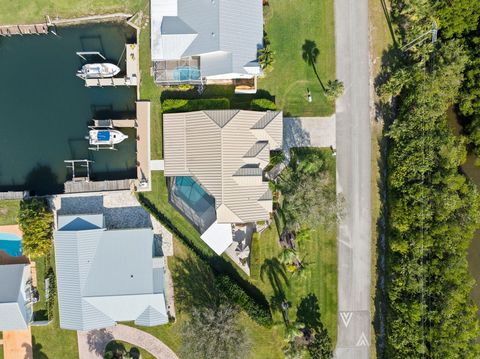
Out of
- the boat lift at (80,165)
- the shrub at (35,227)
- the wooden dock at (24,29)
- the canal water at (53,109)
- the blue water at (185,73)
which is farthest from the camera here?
the canal water at (53,109)

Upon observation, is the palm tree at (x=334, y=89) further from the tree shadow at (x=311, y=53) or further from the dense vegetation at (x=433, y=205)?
the dense vegetation at (x=433, y=205)

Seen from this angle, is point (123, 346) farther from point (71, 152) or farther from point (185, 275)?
point (71, 152)

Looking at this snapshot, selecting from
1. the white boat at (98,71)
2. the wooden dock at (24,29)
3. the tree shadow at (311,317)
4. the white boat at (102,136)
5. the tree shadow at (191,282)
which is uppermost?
the wooden dock at (24,29)

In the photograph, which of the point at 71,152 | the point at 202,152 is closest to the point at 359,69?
Result: the point at 202,152

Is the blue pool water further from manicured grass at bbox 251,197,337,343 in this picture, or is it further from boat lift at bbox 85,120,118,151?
manicured grass at bbox 251,197,337,343

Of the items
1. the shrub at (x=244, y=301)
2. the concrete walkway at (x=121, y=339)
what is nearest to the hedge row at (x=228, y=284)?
the shrub at (x=244, y=301)

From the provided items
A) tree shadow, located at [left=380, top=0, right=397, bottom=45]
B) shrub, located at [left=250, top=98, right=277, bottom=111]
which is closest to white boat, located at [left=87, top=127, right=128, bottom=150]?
shrub, located at [left=250, top=98, right=277, bottom=111]

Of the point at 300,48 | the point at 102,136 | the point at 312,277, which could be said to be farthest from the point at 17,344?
the point at 300,48
